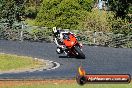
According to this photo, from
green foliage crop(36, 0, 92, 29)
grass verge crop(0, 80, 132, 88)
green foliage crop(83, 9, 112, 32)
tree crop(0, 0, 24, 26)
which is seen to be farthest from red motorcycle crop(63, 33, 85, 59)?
green foliage crop(36, 0, 92, 29)

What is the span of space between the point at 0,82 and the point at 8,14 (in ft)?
91.8

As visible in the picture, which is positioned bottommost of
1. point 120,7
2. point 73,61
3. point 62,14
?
point 73,61

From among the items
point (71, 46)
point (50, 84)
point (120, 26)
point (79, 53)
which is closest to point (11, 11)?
point (120, 26)

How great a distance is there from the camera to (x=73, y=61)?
953 inches

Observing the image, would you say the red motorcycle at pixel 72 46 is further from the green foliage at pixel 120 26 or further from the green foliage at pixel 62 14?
the green foliage at pixel 62 14

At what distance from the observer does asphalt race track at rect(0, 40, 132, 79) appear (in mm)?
19141

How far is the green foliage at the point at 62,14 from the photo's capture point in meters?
46.6

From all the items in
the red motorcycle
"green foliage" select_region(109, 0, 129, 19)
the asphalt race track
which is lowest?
the asphalt race track

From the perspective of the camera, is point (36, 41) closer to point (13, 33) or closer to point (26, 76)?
point (13, 33)

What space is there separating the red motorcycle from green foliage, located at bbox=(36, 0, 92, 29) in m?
19.9

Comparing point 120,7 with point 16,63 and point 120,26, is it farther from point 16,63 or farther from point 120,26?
point 16,63

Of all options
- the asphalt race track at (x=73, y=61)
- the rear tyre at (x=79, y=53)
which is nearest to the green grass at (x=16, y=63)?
the asphalt race track at (x=73, y=61)

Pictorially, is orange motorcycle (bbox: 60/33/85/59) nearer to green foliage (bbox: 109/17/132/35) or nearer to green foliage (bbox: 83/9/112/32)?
green foliage (bbox: 109/17/132/35)

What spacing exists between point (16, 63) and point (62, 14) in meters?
25.2
